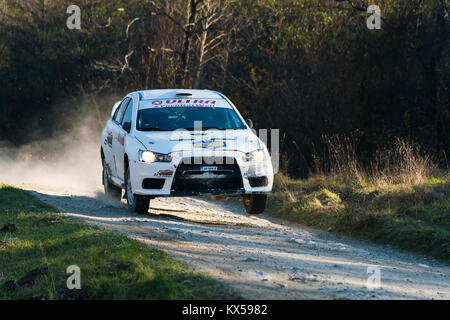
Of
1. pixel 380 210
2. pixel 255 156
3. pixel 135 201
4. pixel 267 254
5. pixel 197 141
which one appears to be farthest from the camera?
pixel 380 210

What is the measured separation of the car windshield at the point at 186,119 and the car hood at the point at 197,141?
0.99 ft

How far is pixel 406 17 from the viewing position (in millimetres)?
23469

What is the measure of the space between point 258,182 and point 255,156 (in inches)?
16.1

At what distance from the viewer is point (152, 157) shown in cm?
1154

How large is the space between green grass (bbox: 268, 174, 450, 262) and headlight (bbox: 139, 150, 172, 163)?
3152mm

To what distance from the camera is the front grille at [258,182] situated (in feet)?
38.8

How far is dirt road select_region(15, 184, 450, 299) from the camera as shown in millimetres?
7375

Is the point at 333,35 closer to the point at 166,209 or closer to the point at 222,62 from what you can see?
the point at 222,62

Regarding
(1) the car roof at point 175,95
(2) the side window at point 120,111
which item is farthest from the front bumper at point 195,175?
(2) the side window at point 120,111

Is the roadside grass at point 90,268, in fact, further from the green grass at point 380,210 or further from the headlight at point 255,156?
the green grass at point 380,210

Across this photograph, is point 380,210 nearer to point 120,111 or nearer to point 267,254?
point 267,254


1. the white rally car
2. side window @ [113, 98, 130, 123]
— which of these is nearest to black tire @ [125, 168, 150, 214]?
the white rally car

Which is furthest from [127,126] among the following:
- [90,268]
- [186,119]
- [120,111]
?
[90,268]

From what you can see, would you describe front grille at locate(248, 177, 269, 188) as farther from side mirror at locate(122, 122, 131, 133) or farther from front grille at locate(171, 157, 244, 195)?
side mirror at locate(122, 122, 131, 133)
